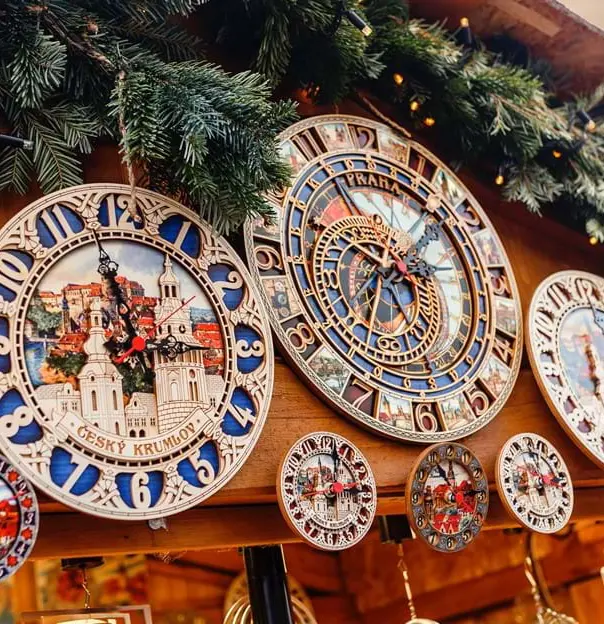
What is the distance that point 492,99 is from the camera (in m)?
2.20

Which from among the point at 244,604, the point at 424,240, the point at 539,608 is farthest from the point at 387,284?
the point at 539,608

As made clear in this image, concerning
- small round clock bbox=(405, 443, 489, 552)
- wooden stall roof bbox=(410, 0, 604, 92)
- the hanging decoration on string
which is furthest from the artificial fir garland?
the hanging decoration on string

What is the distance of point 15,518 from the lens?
4.23 ft

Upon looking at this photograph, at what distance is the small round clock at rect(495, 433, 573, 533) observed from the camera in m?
1.86

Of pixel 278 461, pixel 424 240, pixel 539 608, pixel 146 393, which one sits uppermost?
pixel 424 240

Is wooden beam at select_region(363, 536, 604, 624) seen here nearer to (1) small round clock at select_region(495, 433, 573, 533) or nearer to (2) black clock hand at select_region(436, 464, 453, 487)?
(1) small round clock at select_region(495, 433, 573, 533)

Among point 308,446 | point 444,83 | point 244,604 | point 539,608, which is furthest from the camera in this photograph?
point 539,608

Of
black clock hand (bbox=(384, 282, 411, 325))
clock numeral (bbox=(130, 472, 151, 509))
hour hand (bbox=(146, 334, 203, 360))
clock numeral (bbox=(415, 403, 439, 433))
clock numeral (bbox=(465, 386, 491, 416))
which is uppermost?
black clock hand (bbox=(384, 282, 411, 325))

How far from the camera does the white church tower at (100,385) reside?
4.71ft

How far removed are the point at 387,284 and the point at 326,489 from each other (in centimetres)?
54

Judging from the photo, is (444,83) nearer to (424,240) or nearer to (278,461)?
(424,240)

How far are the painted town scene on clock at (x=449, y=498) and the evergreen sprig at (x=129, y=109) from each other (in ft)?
2.09

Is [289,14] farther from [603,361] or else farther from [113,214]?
[603,361]

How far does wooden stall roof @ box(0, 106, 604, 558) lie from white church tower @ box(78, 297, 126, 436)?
0.15m
